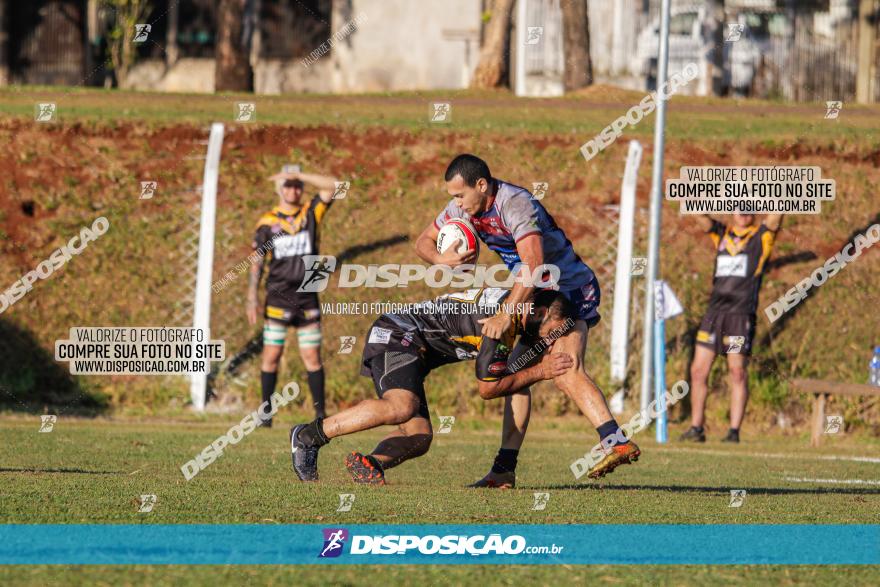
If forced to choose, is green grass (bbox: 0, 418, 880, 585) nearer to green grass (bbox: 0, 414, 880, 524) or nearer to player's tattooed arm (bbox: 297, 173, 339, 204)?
green grass (bbox: 0, 414, 880, 524)

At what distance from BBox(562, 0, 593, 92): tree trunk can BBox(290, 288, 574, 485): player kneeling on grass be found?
16.7 meters

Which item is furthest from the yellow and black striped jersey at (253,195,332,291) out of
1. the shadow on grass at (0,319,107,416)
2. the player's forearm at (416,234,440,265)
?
the player's forearm at (416,234,440,265)

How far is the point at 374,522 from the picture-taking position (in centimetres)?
729

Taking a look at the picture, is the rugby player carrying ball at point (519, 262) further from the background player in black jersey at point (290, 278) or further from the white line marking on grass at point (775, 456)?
the background player in black jersey at point (290, 278)

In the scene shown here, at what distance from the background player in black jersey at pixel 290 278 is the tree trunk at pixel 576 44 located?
11.3 meters

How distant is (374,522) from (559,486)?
2.88 meters

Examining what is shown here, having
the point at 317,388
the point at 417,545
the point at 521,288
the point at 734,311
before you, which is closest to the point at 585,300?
the point at 521,288

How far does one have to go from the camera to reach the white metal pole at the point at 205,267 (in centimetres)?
1652

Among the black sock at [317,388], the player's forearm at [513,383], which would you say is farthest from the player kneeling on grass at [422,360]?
the black sock at [317,388]

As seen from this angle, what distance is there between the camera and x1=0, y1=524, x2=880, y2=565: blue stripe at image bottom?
20.6 feet

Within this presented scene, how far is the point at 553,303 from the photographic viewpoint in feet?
30.0

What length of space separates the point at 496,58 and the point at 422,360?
61.4ft

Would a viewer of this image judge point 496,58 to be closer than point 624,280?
No

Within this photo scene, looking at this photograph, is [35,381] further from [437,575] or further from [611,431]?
[437,575]
